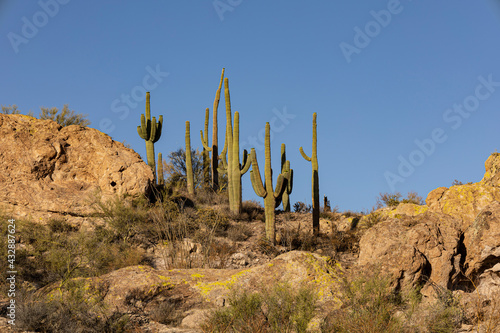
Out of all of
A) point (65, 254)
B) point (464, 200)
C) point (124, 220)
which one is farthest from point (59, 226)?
point (464, 200)

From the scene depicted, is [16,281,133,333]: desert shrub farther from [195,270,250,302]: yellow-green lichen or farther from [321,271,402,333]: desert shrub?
[321,271,402,333]: desert shrub

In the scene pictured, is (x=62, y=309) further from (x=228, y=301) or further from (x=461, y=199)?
(x=461, y=199)

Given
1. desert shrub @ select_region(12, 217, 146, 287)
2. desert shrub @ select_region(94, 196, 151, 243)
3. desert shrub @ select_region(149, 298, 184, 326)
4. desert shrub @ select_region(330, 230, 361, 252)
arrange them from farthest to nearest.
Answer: desert shrub @ select_region(330, 230, 361, 252) → desert shrub @ select_region(94, 196, 151, 243) → desert shrub @ select_region(12, 217, 146, 287) → desert shrub @ select_region(149, 298, 184, 326)

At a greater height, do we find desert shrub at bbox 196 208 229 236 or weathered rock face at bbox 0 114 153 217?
weathered rock face at bbox 0 114 153 217

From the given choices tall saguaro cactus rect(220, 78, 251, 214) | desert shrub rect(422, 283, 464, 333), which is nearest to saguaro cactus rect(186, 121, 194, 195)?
tall saguaro cactus rect(220, 78, 251, 214)

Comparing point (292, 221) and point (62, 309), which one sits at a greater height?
point (292, 221)

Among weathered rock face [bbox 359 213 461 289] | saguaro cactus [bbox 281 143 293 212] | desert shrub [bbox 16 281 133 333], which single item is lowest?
desert shrub [bbox 16 281 133 333]

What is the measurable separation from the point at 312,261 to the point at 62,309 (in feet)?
12.8

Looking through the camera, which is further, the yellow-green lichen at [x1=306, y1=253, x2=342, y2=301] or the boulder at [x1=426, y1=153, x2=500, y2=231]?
the boulder at [x1=426, y1=153, x2=500, y2=231]

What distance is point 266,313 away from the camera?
7.20 meters

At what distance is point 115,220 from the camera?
1421 centimetres

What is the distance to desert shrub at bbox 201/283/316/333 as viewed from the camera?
675cm

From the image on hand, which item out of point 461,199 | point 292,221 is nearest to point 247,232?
point 292,221

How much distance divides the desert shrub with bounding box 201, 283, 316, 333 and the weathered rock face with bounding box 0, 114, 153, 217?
9.35 metres
